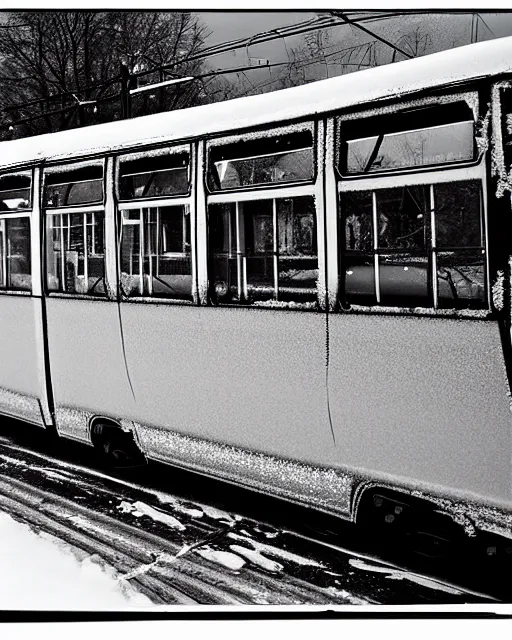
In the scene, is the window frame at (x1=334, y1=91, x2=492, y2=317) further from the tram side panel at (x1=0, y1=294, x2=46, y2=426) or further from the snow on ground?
the tram side panel at (x1=0, y1=294, x2=46, y2=426)

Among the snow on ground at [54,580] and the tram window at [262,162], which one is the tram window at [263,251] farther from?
the snow on ground at [54,580]

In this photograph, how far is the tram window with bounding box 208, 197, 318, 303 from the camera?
9.20 feet

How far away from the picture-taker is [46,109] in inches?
129

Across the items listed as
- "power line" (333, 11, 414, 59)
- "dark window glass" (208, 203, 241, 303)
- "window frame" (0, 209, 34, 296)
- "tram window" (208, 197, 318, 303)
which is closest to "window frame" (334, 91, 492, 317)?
"tram window" (208, 197, 318, 303)

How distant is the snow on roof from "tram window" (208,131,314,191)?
0.25ft

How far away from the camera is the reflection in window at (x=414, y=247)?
94.9 inches

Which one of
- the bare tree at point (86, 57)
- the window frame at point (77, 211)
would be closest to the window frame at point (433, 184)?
the bare tree at point (86, 57)

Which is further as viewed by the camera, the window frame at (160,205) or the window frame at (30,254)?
the window frame at (30,254)

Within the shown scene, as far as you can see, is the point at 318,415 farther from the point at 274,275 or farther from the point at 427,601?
the point at 427,601

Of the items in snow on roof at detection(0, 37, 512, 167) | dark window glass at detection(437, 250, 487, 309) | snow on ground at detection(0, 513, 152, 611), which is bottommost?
snow on ground at detection(0, 513, 152, 611)

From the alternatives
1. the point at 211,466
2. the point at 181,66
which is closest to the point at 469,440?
the point at 211,466

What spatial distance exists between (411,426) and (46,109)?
2038 mm

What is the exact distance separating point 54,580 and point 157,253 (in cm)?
139

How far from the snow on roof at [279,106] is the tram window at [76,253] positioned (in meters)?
0.31
